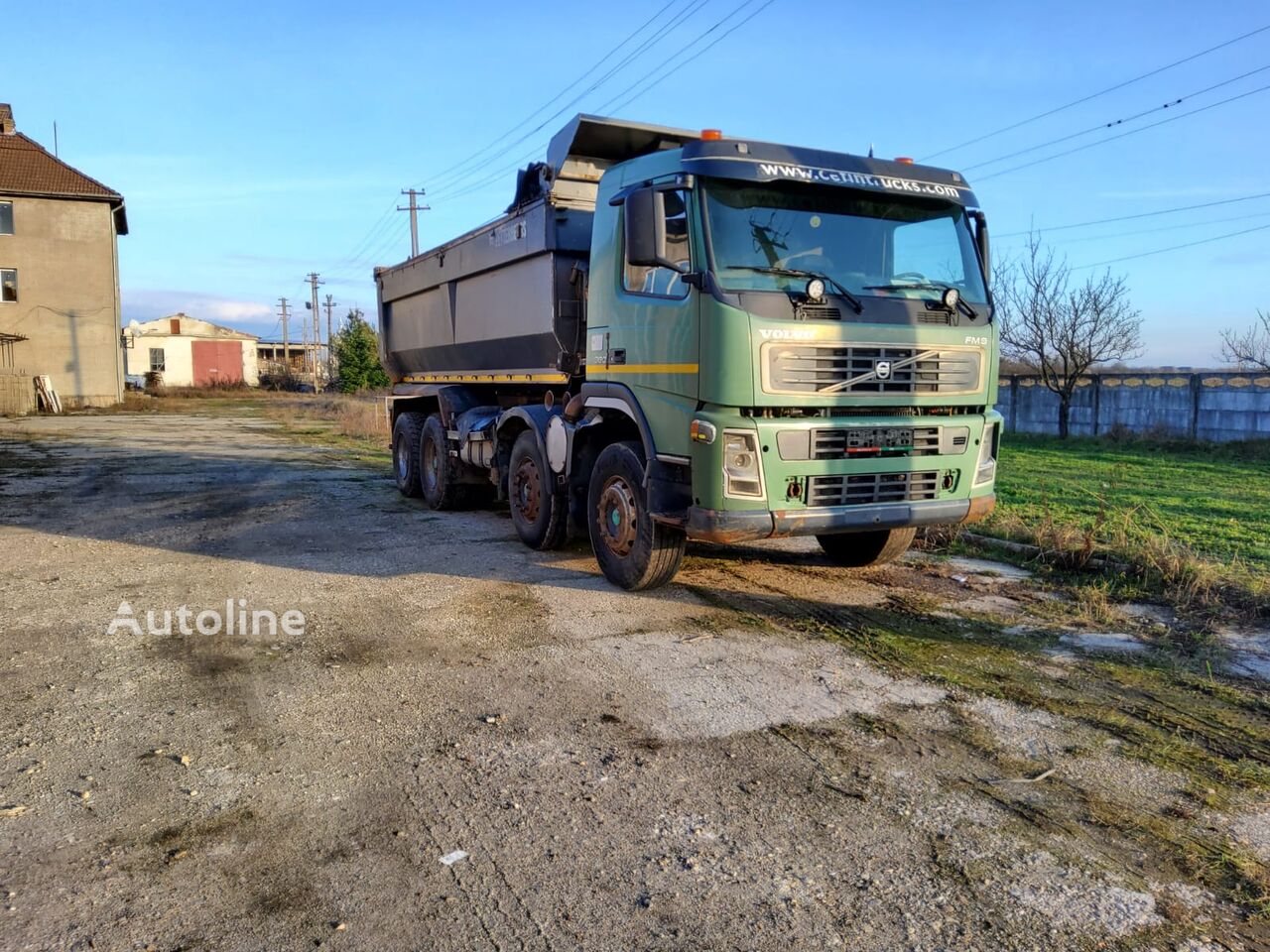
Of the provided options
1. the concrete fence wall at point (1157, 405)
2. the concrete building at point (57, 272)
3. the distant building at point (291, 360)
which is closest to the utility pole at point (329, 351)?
the distant building at point (291, 360)

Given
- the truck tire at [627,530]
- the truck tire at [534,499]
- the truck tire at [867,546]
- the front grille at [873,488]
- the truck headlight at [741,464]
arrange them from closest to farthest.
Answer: the truck headlight at [741,464] < the front grille at [873,488] < the truck tire at [627,530] < the truck tire at [867,546] < the truck tire at [534,499]

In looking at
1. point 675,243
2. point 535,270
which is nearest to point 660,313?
point 675,243

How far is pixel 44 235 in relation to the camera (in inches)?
1361

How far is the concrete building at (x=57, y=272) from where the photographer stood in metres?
34.3

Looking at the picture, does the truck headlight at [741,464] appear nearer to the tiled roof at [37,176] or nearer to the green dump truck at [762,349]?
the green dump truck at [762,349]

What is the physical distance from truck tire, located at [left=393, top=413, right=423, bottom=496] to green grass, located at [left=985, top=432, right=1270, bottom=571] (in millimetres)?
7132

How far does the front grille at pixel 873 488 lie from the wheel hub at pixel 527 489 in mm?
A: 3071

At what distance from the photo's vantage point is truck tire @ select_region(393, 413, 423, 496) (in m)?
12.5

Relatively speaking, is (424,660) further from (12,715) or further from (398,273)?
(398,273)

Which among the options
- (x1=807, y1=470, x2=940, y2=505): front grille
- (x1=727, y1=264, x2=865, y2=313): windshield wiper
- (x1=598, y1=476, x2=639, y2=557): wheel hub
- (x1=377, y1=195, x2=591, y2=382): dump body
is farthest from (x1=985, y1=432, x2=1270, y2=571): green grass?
(x1=377, y1=195, x2=591, y2=382): dump body

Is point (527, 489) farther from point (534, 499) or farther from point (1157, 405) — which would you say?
point (1157, 405)

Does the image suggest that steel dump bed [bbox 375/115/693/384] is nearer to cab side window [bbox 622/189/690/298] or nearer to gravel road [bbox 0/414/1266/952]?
cab side window [bbox 622/189/690/298]

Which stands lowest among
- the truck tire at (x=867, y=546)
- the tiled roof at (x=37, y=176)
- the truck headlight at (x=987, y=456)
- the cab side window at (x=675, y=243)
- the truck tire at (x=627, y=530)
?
the truck tire at (x=867, y=546)

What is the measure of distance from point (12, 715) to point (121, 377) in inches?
1464
